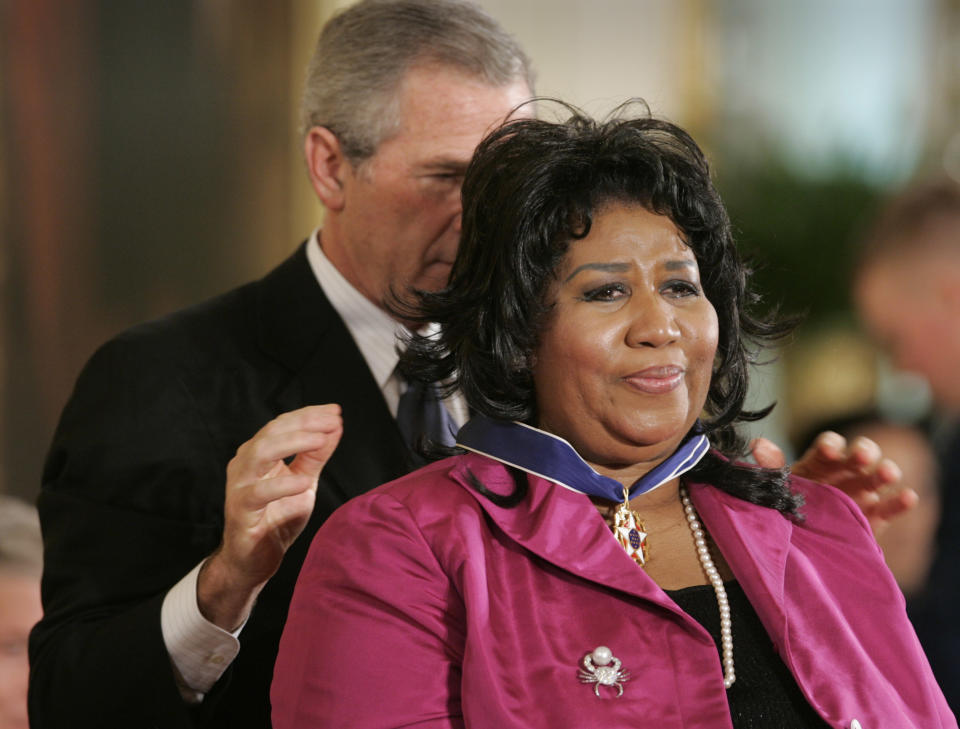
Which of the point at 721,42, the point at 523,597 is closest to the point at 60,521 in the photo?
the point at 523,597

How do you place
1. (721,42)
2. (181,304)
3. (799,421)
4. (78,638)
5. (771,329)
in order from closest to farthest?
1. (771,329)
2. (78,638)
3. (181,304)
4. (799,421)
5. (721,42)

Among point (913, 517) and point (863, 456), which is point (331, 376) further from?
point (913, 517)

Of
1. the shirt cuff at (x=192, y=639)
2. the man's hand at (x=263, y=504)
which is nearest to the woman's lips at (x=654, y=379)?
the man's hand at (x=263, y=504)

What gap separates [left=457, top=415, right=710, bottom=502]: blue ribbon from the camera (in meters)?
1.59

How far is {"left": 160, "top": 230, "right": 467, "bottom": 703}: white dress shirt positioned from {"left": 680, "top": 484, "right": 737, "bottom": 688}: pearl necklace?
Answer: 509 millimetres

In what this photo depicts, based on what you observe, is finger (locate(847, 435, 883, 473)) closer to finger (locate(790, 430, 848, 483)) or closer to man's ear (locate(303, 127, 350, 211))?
finger (locate(790, 430, 848, 483))

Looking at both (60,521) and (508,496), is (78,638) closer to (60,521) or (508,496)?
(60,521)

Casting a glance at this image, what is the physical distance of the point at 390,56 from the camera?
238cm

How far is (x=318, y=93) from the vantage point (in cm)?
248

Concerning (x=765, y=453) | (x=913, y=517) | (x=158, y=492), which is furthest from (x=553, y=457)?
(x=913, y=517)

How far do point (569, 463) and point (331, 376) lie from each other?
29.4 inches

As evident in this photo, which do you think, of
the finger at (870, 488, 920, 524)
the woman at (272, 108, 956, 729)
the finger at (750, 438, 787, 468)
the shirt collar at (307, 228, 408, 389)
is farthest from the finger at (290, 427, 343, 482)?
the finger at (870, 488, 920, 524)

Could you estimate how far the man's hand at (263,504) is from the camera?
69.1 inches

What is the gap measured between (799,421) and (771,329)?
4410 mm
